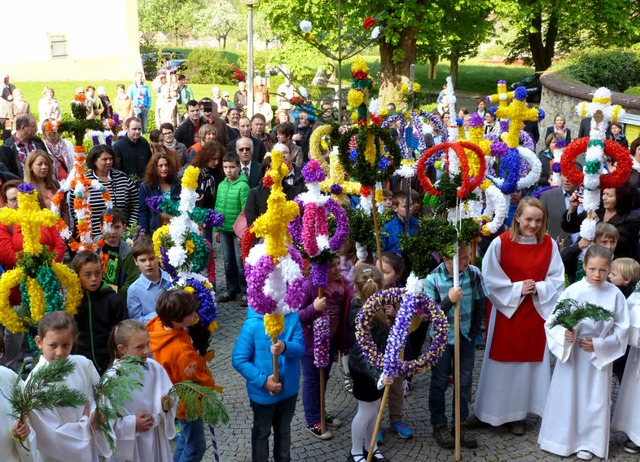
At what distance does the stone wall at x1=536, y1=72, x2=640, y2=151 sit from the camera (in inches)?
602

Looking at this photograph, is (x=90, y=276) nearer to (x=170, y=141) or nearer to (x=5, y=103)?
(x=170, y=141)

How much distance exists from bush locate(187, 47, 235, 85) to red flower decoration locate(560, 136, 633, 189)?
3789cm

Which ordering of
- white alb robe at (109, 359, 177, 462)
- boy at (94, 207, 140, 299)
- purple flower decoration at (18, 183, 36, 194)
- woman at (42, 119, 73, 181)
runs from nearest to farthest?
white alb robe at (109, 359, 177, 462)
purple flower decoration at (18, 183, 36, 194)
boy at (94, 207, 140, 299)
woman at (42, 119, 73, 181)

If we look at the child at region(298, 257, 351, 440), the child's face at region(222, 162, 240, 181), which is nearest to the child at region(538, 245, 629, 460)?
the child at region(298, 257, 351, 440)

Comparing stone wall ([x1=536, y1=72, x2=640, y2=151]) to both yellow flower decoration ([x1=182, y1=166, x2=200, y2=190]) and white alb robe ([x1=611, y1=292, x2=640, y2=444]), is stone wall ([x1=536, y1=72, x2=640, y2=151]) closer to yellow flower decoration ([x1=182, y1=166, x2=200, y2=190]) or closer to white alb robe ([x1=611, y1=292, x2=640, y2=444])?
white alb robe ([x1=611, y1=292, x2=640, y2=444])

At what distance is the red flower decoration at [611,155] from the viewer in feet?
23.0

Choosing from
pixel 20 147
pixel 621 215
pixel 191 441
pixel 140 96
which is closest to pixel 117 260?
pixel 191 441

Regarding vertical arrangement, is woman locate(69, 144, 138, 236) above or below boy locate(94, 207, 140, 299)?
above

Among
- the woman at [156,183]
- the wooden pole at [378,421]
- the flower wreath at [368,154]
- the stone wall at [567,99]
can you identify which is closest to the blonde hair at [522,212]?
the flower wreath at [368,154]

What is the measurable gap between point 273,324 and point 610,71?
54.5 feet

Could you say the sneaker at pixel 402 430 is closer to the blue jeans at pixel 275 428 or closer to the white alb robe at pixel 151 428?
the blue jeans at pixel 275 428

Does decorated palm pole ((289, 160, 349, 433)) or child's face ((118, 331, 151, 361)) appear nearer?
child's face ((118, 331, 151, 361))

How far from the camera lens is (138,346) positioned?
4809 mm

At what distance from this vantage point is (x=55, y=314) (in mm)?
4719
